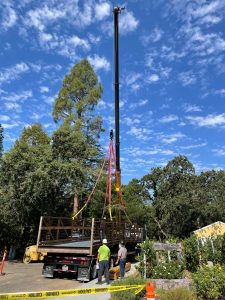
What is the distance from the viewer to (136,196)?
187ft

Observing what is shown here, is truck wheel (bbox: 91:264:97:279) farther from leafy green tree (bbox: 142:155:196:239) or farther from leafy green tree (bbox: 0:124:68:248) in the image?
leafy green tree (bbox: 142:155:196:239)

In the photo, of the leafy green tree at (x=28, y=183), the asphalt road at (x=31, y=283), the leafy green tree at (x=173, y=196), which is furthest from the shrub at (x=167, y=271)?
the leafy green tree at (x=173, y=196)

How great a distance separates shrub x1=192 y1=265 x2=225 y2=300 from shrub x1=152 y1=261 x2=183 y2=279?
6.13ft

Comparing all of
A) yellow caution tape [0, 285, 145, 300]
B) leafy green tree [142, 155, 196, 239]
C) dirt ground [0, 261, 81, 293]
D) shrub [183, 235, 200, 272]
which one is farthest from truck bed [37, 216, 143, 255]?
leafy green tree [142, 155, 196, 239]

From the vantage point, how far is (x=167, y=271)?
34.9 ft

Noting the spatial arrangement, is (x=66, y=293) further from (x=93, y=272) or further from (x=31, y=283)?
(x=93, y=272)

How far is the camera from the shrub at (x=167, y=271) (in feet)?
34.4

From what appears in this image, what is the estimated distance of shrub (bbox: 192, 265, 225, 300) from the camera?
27.0 feet

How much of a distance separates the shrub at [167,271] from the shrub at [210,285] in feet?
6.13

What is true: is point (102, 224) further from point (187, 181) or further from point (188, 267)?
point (187, 181)

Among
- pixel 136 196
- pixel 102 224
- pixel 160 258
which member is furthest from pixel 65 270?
pixel 136 196

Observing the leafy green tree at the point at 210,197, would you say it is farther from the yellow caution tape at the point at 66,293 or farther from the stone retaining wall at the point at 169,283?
the yellow caution tape at the point at 66,293

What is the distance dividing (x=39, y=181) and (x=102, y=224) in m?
8.63

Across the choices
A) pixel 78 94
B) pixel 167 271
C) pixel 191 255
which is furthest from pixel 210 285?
pixel 78 94
